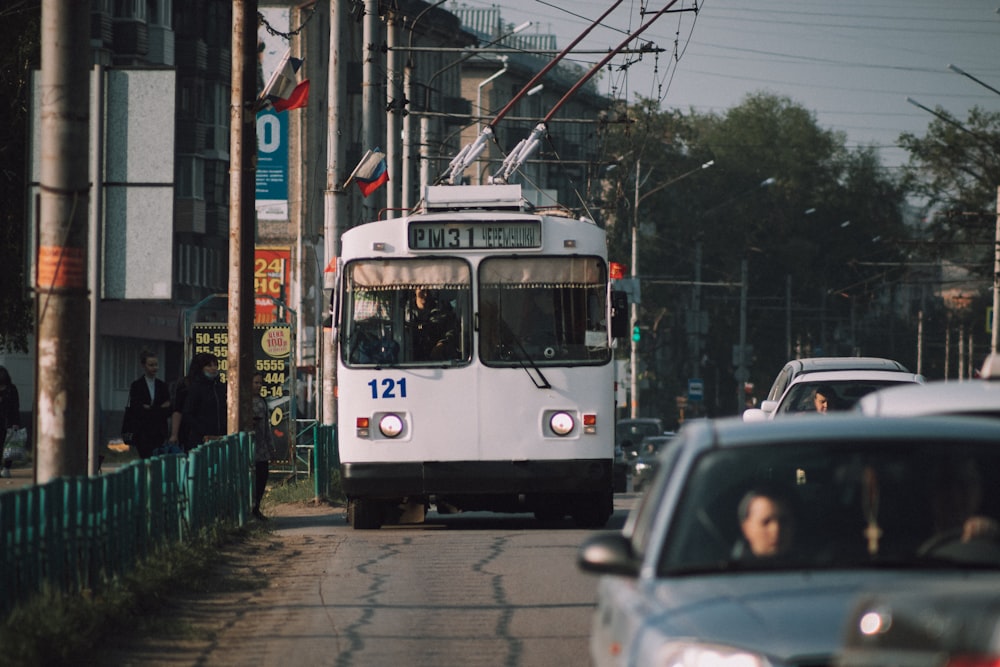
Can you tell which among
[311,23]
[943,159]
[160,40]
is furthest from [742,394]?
[160,40]

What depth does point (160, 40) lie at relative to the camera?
54750mm

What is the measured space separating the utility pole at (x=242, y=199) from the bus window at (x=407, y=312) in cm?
235

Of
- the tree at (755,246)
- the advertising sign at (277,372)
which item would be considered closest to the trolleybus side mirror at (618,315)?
the advertising sign at (277,372)

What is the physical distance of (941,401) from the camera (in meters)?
7.96

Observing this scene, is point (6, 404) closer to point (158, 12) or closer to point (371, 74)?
point (371, 74)

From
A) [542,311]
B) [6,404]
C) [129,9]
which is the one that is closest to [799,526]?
[542,311]

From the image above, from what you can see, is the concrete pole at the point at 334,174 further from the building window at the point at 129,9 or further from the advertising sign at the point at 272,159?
the building window at the point at 129,9

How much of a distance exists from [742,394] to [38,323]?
7673 cm

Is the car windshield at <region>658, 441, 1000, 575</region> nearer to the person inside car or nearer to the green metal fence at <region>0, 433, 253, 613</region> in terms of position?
the person inside car

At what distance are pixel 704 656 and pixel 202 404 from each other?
1533 cm

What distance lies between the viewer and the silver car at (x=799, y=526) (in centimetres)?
592

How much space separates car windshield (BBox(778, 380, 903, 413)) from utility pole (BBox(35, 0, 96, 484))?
1044 centimetres

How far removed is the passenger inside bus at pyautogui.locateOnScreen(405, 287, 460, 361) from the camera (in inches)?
733

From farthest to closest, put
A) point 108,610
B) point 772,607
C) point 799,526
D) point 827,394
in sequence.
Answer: point 827,394 → point 108,610 → point 799,526 → point 772,607
